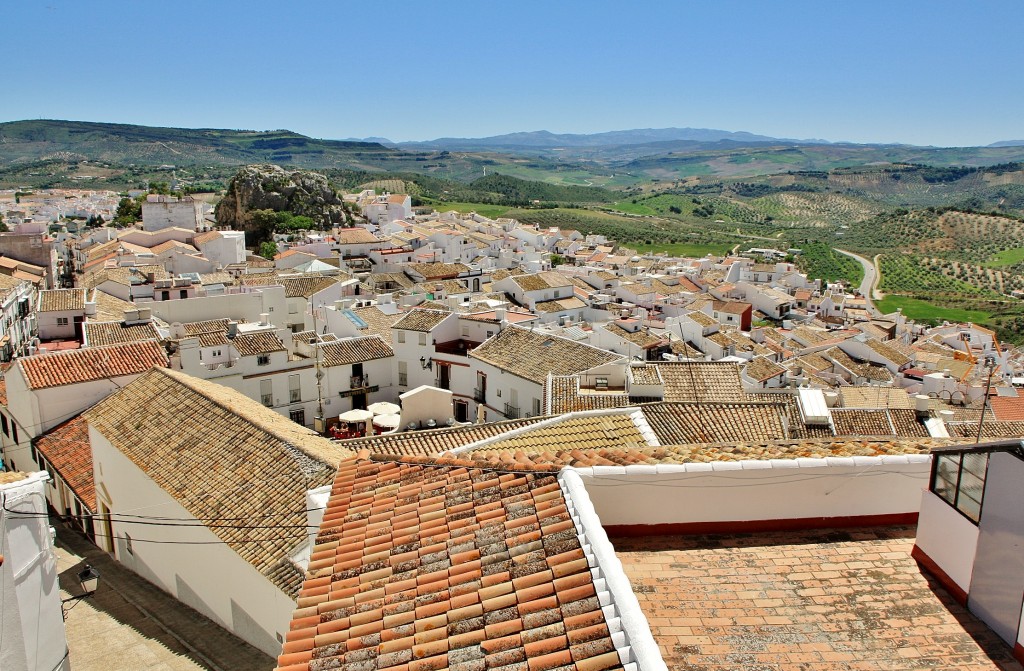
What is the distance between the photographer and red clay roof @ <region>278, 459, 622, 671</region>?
4033mm

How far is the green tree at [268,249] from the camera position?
212 ft

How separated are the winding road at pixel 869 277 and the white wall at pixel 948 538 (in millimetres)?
81386

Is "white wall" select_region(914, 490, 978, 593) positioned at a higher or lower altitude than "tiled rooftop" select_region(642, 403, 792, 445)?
higher

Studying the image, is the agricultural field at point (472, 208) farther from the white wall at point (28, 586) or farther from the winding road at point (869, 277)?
the white wall at point (28, 586)

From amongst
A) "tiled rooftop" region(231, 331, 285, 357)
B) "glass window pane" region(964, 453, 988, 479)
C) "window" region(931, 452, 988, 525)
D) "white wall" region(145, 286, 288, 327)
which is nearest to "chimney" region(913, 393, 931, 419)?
"window" region(931, 452, 988, 525)

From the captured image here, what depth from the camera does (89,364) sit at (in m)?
17.7

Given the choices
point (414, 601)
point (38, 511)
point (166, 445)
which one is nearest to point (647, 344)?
point (166, 445)

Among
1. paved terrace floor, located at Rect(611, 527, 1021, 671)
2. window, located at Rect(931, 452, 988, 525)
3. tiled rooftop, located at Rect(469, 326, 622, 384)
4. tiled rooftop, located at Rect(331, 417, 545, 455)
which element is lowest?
tiled rooftop, located at Rect(469, 326, 622, 384)

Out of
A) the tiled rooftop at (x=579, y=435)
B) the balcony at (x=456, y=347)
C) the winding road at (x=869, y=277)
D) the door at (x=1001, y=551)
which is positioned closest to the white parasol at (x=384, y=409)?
the balcony at (x=456, y=347)

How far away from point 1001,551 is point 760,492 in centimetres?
165

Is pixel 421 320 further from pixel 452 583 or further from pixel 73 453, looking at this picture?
pixel 452 583

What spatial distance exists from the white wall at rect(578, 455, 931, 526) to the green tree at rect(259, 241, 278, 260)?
62525 mm

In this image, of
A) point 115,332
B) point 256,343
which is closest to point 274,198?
point 115,332

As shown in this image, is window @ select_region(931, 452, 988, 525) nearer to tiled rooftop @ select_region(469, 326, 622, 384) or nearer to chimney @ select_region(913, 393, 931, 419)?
chimney @ select_region(913, 393, 931, 419)
